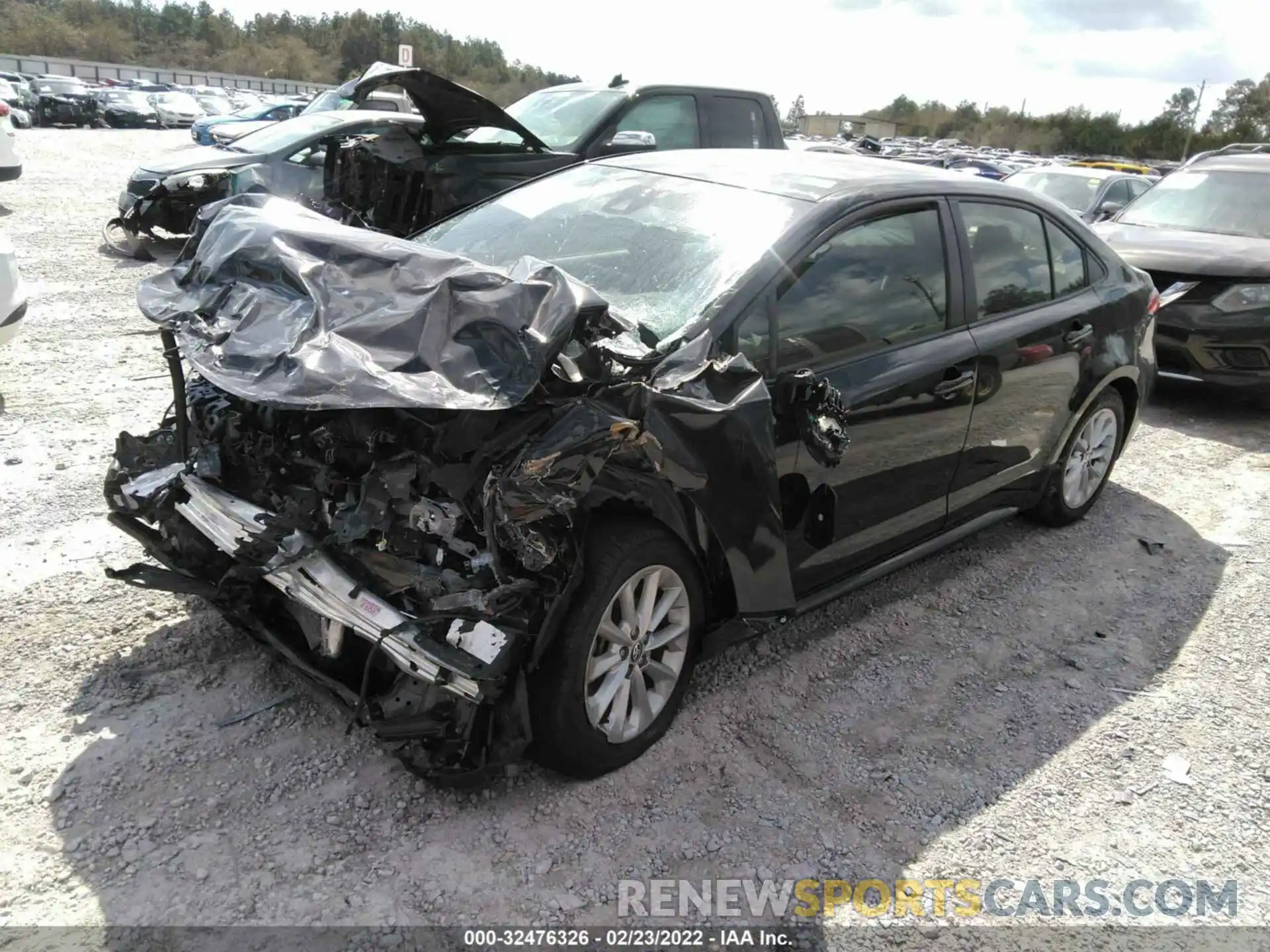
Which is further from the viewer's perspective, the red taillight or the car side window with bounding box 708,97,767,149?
the car side window with bounding box 708,97,767,149

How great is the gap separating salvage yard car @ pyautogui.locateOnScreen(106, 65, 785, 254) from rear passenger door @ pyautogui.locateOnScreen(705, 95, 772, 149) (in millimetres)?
11

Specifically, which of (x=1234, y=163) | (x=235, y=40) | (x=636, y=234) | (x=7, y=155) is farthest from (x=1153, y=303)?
(x=235, y=40)

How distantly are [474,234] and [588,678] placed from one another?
2.04m

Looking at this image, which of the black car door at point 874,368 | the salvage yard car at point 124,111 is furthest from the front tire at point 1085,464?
the salvage yard car at point 124,111

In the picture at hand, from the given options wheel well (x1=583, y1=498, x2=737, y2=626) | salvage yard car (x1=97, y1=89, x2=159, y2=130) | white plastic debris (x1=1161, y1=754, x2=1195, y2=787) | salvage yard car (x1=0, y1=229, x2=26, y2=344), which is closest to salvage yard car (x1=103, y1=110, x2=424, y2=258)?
salvage yard car (x1=0, y1=229, x2=26, y2=344)

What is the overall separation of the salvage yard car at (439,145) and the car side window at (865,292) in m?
3.49

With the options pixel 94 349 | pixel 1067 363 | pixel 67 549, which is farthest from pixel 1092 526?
pixel 94 349

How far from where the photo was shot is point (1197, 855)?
9.44 feet

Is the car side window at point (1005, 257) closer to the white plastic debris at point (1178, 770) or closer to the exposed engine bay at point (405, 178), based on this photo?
the white plastic debris at point (1178, 770)

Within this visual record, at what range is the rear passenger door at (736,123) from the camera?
8555mm

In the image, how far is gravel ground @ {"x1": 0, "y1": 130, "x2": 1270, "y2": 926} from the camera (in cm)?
248

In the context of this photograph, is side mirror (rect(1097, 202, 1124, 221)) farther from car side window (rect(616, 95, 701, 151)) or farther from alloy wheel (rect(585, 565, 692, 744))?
alloy wheel (rect(585, 565, 692, 744))

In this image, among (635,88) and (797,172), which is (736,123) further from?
(797,172)

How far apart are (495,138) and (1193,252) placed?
572cm
